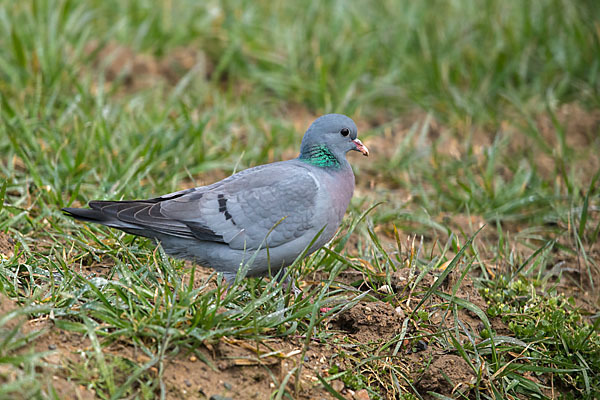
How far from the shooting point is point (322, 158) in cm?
403

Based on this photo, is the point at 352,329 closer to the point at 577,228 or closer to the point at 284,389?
the point at 284,389

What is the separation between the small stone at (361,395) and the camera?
11.0 feet

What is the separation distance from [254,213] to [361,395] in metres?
1.11

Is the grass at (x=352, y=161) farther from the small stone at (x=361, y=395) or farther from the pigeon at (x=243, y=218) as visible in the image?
the pigeon at (x=243, y=218)

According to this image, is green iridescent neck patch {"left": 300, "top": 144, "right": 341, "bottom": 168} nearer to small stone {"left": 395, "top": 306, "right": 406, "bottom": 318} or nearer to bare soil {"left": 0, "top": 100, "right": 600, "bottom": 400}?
bare soil {"left": 0, "top": 100, "right": 600, "bottom": 400}

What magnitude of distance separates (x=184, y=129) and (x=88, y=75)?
1.27 metres

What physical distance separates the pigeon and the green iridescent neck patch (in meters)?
0.16

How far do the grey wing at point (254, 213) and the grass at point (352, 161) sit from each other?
0.89ft

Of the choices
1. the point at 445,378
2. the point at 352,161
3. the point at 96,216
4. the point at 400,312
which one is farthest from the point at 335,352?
the point at 352,161

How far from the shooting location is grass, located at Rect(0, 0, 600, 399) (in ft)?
10.9

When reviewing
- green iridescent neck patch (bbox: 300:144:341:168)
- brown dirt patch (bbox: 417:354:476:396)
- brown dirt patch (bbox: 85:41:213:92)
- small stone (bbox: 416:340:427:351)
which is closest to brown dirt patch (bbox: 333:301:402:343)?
small stone (bbox: 416:340:427:351)

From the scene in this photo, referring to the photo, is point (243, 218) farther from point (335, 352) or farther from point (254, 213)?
point (335, 352)

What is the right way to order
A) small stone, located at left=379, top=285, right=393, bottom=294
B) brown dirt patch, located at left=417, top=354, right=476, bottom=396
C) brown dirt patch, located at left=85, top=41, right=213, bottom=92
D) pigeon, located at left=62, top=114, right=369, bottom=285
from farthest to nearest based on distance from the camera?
brown dirt patch, located at left=85, top=41, right=213, bottom=92 < small stone, located at left=379, top=285, right=393, bottom=294 < pigeon, located at left=62, top=114, right=369, bottom=285 < brown dirt patch, located at left=417, top=354, right=476, bottom=396

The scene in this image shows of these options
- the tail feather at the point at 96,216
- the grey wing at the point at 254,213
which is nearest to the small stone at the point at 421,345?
the grey wing at the point at 254,213
